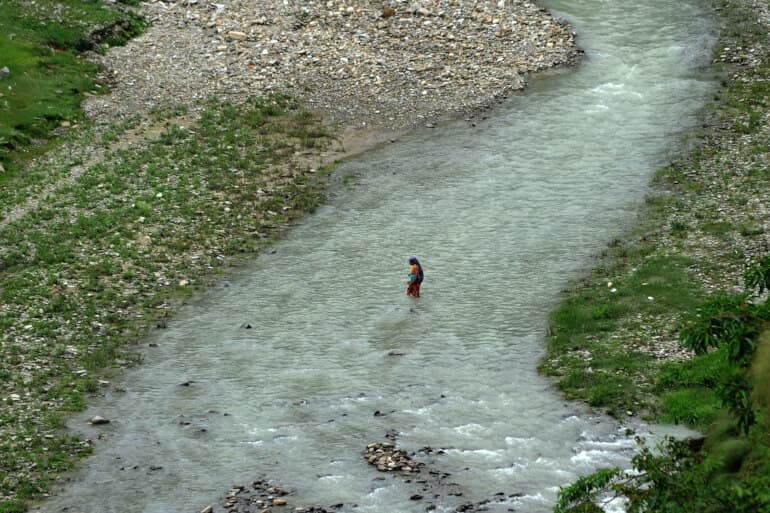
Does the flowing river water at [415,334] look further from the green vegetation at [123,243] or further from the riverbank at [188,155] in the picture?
the riverbank at [188,155]

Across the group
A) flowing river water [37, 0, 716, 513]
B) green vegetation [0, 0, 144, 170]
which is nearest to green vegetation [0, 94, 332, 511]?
flowing river water [37, 0, 716, 513]

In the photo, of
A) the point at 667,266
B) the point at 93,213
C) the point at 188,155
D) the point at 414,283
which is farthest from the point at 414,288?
the point at 188,155

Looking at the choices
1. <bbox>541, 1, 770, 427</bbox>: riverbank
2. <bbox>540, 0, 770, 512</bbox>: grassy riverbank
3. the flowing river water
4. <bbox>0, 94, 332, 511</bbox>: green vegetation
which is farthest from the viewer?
<bbox>541, 1, 770, 427</bbox>: riverbank

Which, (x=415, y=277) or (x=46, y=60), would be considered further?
(x=46, y=60)

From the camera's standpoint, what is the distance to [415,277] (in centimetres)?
3775

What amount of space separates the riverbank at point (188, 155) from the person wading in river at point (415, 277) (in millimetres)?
8171

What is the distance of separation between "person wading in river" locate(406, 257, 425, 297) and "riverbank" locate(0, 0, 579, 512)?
8171 millimetres

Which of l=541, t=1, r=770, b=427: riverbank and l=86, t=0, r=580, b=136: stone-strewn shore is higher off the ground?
l=86, t=0, r=580, b=136: stone-strewn shore

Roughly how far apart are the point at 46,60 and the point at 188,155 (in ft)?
46.8

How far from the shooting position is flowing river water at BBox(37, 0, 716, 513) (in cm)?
2822

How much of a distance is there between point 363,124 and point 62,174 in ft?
51.0

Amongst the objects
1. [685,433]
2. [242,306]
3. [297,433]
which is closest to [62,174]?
[242,306]

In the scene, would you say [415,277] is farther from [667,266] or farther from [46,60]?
[46,60]

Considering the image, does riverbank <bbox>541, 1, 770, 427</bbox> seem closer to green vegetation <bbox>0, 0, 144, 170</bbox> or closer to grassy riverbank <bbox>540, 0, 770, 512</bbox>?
grassy riverbank <bbox>540, 0, 770, 512</bbox>
